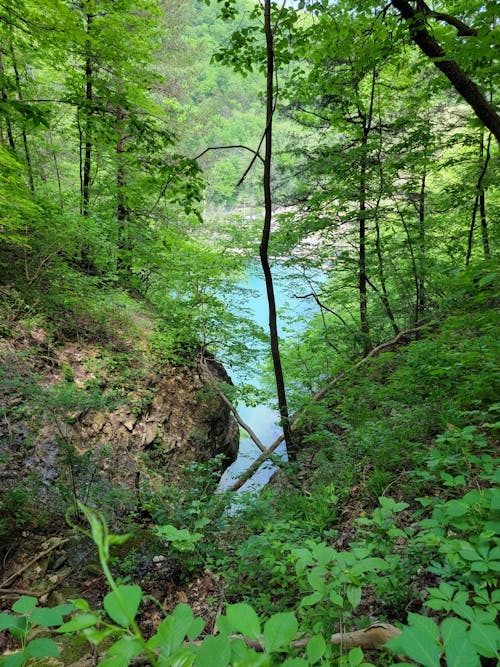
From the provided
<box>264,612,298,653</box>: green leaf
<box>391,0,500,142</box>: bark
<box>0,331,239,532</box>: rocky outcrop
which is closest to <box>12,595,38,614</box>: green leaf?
<box>264,612,298,653</box>: green leaf

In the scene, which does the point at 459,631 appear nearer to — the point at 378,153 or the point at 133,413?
the point at 133,413

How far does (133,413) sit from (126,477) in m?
1.33

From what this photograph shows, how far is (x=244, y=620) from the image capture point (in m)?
0.61

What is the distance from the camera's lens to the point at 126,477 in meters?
4.45

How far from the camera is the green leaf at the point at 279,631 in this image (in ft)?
1.95

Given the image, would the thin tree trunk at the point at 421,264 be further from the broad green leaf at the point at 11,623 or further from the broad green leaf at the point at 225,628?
the broad green leaf at the point at 11,623

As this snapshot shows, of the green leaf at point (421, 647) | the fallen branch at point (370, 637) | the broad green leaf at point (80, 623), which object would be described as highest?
the broad green leaf at point (80, 623)

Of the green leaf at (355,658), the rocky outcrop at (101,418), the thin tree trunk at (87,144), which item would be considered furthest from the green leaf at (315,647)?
the thin tree trunk at (87,144)

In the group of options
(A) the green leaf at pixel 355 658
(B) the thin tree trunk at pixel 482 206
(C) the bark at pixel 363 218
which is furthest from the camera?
(C) the bark at pixel 363 218

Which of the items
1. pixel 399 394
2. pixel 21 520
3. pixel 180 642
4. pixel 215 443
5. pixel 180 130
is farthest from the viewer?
pixel 180 130

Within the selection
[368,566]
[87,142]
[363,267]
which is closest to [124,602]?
[368,566]

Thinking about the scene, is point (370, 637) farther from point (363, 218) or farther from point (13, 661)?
point (363, 218)

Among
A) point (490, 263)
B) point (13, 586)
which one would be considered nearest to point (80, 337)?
point (13, 586)

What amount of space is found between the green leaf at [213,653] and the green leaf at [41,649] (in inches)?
9.9
